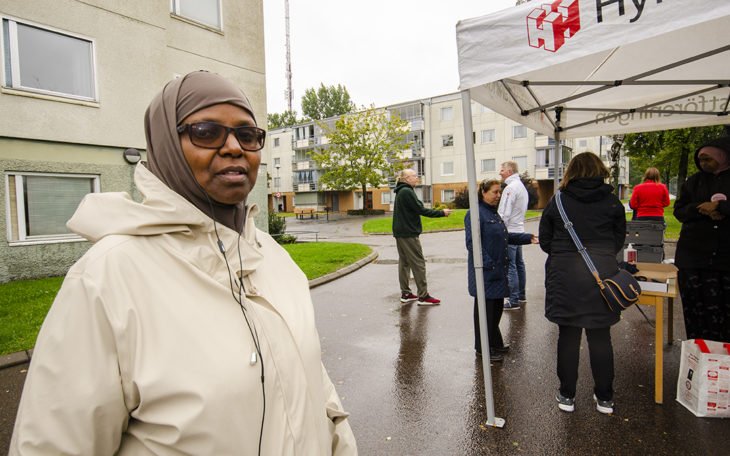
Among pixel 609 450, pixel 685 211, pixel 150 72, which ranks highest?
pixel 150 72

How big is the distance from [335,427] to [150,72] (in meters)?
11.8

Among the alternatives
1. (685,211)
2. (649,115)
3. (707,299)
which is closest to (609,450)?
(707,299)

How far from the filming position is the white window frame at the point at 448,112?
149 feet

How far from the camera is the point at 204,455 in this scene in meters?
1.05

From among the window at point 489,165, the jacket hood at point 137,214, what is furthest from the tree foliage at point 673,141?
the window at point 489,165

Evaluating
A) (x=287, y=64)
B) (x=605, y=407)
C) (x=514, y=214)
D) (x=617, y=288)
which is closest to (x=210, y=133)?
(x=617, y=288)

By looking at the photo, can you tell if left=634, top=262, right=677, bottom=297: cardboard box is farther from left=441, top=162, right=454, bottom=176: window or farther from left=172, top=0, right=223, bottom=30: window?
left=441, top=162, right=454, bottom=176: window

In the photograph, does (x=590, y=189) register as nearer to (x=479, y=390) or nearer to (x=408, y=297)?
(x=479, y=390)

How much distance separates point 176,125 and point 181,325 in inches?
23.7

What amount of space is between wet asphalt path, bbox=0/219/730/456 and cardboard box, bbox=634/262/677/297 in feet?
3.09

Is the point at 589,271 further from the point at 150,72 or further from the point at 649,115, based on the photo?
the point at 150,72

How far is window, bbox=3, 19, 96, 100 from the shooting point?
340 inches

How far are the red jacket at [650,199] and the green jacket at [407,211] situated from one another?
6.09 meters

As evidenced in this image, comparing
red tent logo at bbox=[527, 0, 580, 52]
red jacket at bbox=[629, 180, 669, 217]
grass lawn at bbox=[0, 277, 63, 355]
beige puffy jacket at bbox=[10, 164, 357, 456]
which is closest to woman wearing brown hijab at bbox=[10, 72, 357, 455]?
beige puffy jacket at bbox=[10, 164, 357, 456]
